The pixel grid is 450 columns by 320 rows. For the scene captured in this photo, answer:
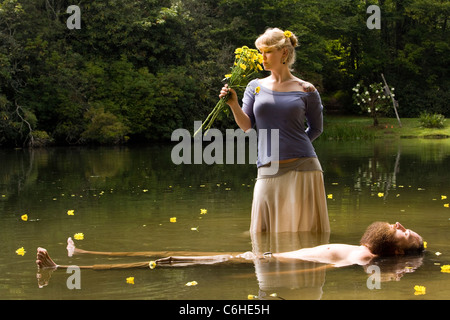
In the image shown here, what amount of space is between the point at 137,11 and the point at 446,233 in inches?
978

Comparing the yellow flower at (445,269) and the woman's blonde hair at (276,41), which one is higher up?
the woman's blonde hair at (276,41)

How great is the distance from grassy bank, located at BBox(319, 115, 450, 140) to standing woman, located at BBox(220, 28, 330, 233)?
24324 mm

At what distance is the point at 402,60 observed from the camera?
38875mm

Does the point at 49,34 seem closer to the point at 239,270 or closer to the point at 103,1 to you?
the point at 103,1

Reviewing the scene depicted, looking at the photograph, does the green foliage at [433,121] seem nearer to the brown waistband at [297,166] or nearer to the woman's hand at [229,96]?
the brown waistband at [297,166]

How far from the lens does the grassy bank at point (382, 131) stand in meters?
30.6

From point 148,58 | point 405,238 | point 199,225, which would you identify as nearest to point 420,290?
point 405,238

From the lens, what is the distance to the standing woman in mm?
5945

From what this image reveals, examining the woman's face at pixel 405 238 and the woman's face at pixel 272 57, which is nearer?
the woman's face at pixel 405 238

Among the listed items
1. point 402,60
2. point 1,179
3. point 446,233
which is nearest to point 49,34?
point 1,179

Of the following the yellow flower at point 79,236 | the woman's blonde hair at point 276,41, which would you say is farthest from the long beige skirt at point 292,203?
the yellow flower at point 79,236

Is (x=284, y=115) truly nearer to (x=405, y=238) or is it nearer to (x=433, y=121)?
(x=405, y=238)

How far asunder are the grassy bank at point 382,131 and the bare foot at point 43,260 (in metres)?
25.6

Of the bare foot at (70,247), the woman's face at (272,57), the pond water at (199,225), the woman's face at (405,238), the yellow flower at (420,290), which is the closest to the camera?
the yellow flower at (420,290)
